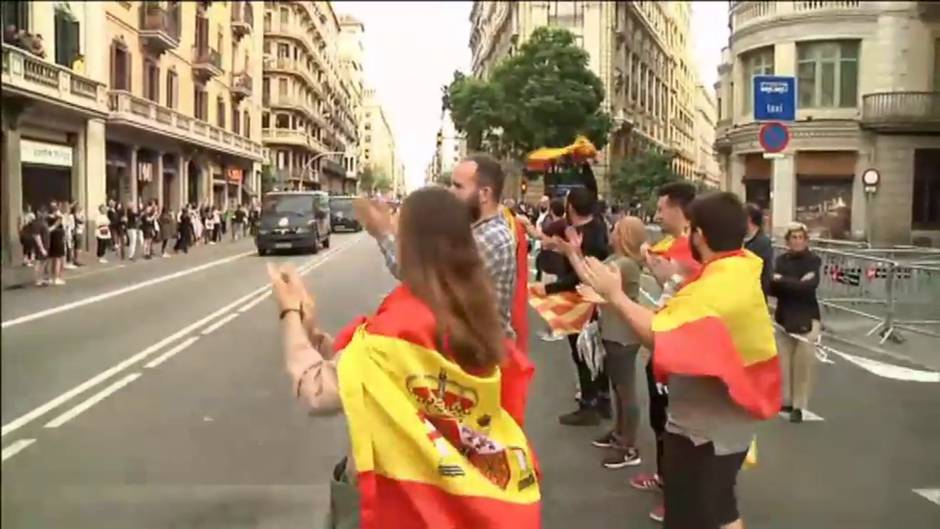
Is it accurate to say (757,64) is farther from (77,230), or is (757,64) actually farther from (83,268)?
(77,230)

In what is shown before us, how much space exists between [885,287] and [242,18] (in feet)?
36.9

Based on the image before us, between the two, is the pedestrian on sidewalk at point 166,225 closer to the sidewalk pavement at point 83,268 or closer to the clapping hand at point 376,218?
the sidewalk pavement at point 83,268

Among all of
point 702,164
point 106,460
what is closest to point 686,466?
point 106,460

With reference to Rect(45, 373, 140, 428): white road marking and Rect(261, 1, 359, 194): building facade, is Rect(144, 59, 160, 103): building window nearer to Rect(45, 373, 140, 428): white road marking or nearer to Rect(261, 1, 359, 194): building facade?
Rect(261, 1, 359, 194): building facade

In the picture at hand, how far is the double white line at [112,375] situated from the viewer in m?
2.14

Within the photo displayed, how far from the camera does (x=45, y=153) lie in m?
2.14

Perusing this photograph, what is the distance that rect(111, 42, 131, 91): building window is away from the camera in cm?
212

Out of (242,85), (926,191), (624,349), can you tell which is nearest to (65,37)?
(242,85)

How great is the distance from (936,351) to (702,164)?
9.94ft

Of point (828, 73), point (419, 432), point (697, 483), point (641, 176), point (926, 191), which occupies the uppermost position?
point (828, 73)

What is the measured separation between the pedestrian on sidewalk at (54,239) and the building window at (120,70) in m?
0.32

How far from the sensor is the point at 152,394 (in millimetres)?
6969

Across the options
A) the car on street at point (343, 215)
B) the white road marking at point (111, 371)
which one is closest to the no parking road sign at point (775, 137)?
the white road marking at point (111, 371)

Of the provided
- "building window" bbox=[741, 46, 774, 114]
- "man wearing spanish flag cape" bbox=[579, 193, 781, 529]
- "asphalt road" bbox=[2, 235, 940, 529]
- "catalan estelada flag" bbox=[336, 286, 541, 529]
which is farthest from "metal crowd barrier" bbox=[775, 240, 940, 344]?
"catalan estelada flag" bbox=[336, 286, 541, 529]
